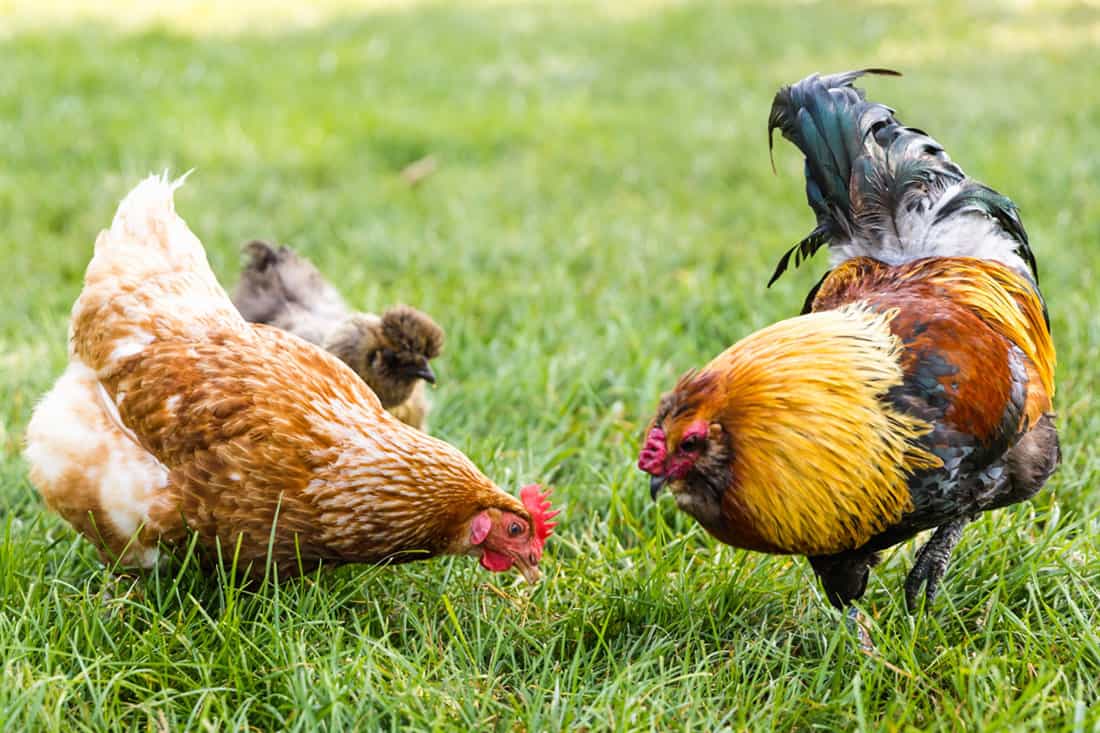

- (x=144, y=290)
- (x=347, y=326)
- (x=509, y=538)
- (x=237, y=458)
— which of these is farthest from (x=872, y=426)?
(x=347, y=326)

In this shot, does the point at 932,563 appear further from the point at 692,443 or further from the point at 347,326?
the point at 347,326

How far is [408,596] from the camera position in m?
3.33

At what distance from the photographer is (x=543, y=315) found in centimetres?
562

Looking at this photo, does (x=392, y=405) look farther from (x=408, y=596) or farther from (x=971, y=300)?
(x=971, y=300)

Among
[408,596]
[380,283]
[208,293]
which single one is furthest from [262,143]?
[408,596]

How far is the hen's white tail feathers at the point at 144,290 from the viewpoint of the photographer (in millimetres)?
3365

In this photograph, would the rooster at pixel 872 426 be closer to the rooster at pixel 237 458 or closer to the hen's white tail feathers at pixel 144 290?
the rooster at pixel 237 458

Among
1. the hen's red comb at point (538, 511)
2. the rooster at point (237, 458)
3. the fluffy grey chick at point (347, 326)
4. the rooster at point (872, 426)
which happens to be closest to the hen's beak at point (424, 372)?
the fluffy grey chick at point (347, 326)

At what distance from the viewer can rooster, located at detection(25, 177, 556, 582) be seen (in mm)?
3061

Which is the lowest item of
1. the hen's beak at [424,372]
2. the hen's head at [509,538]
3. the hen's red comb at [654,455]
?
the hen's head at [509,538]

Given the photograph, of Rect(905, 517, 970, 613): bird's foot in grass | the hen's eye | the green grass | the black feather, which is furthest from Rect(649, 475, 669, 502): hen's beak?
the black feather

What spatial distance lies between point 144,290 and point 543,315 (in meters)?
2.56

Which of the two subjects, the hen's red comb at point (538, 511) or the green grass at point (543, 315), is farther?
the hen's red comb at point (538, 511)

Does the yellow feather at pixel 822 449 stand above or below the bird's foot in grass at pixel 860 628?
above
